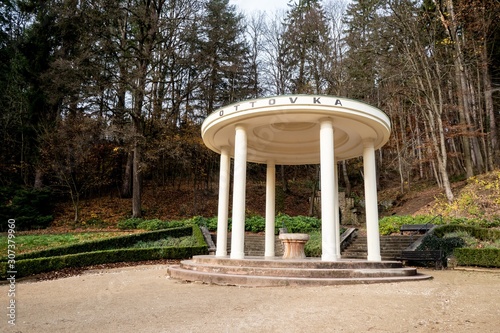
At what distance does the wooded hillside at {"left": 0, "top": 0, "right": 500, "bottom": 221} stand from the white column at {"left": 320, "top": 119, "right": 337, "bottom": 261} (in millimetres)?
15845

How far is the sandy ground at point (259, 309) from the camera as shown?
5113mm

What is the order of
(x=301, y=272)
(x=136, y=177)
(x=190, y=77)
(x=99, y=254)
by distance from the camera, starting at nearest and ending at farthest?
(x=301, y=272) < (x=99, y=254) < (x=136, y=177) < (x=190, y=77)

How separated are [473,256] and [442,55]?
1987cm

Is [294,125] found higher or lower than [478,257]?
higher

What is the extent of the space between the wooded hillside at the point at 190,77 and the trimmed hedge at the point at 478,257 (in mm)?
9444

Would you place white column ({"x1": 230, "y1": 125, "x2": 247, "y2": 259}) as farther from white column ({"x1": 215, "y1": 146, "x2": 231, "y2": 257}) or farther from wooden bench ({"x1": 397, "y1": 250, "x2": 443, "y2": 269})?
wooden bench ({"x1": 397, "y1": 250, "x2": 443, "y2": 269})

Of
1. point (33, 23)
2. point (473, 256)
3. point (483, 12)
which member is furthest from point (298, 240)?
point (33, 23)

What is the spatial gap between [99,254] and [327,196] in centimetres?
1039

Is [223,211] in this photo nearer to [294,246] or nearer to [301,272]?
[294,246]

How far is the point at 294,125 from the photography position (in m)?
13.6

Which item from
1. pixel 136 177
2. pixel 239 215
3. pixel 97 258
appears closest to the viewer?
pixel 239 215

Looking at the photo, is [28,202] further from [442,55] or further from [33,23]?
[442,55]

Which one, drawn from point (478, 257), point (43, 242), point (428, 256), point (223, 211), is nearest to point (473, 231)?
point (478, 257)

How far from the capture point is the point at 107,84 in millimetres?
25906
